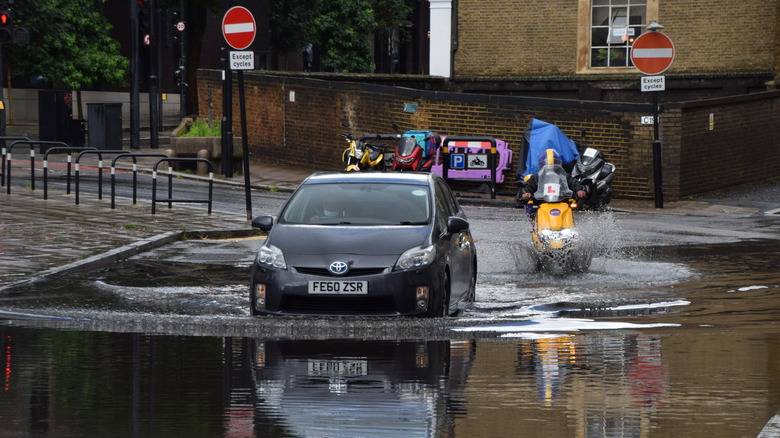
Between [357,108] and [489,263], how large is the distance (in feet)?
48.3

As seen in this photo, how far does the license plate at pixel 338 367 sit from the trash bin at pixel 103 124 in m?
25.5

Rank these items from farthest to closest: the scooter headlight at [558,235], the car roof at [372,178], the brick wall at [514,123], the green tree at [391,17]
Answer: the green tree at [391,17] → the brick wall at [514,123] → the scooter headlight at [558,235] → the car roof at [372,178]

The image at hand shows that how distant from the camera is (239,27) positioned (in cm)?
1923

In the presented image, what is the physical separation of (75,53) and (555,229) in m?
33.2

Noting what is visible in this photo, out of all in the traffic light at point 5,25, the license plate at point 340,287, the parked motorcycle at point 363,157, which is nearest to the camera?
the license plate at point 340,287

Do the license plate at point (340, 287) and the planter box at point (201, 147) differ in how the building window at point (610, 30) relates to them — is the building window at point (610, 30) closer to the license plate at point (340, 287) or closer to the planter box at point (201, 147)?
the planter box at point (201, 147)

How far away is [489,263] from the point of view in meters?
15.8

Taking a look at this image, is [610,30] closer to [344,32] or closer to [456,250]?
[456,250]

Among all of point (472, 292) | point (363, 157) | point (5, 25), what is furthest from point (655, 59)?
point (472, 292)

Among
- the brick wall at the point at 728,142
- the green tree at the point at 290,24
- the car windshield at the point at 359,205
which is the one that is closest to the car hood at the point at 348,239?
the car windshield at the point at 359,205

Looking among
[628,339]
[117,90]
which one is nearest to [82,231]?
[628,339]

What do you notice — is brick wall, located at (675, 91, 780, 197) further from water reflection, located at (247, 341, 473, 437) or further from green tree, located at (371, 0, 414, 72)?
green tree, located at (371, 0, 414, 72)

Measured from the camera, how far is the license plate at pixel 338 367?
8594 mm

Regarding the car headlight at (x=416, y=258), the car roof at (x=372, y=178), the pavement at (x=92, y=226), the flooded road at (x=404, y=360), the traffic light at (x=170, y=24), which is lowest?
the flooded road at (x=404, y=360)
